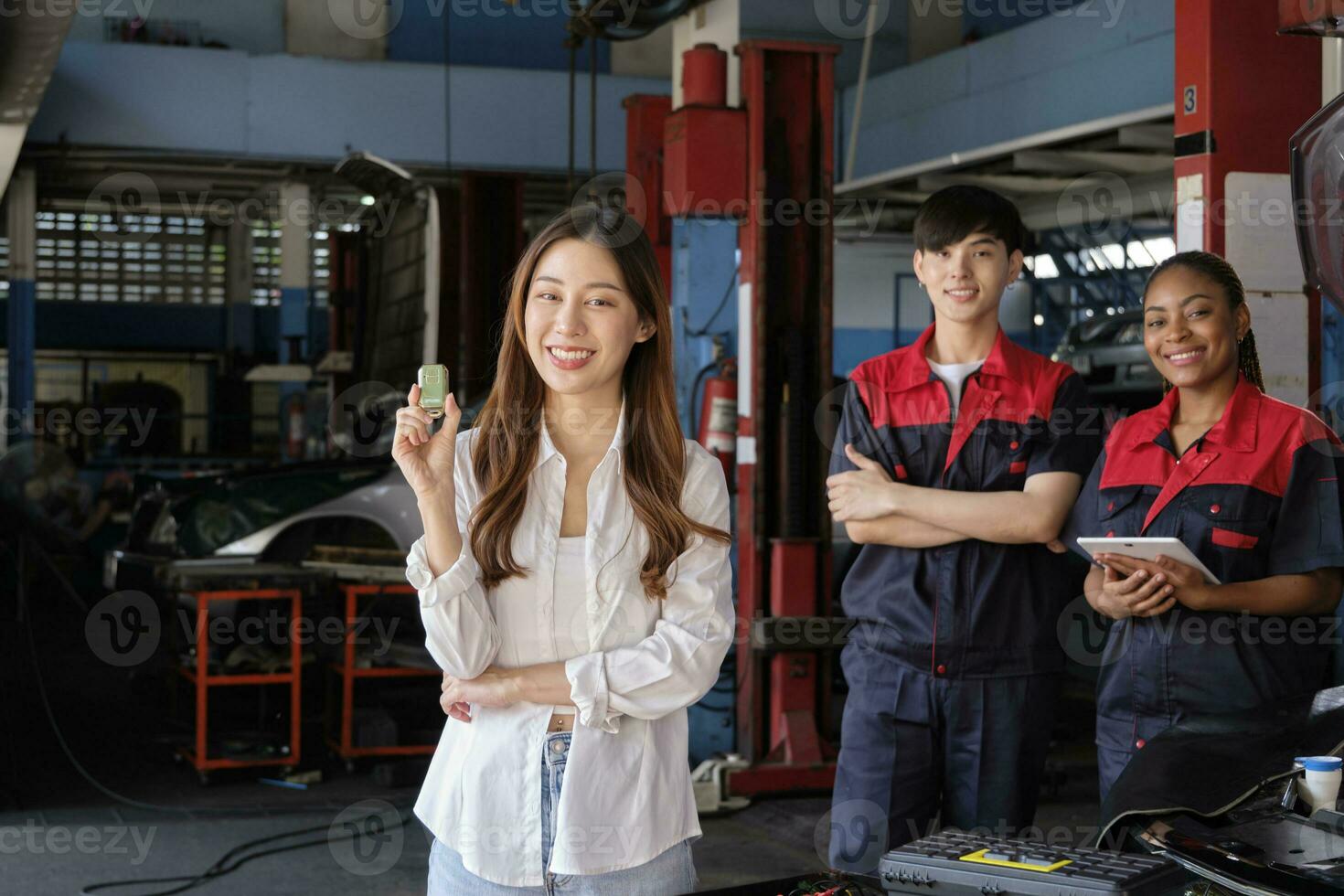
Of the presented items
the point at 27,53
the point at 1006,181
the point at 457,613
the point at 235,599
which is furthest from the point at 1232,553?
the point at 1006,181

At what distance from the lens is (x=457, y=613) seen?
1616mm

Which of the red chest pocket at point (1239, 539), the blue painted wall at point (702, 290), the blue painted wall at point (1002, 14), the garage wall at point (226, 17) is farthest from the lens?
the garage wall at point (226, 17)

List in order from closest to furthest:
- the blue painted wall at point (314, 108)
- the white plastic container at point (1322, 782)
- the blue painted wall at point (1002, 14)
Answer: the white plastic container at point (1322, 782) < the blue painted wall at point (1002, 14) < the blue painted wall at point (314, 108)

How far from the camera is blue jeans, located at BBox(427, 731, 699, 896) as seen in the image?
1.61 metres

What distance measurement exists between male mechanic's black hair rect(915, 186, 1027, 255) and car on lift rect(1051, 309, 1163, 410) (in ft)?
15.8

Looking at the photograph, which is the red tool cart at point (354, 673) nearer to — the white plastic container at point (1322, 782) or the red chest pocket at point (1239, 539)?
the red chest pocket at point (1239, 539)

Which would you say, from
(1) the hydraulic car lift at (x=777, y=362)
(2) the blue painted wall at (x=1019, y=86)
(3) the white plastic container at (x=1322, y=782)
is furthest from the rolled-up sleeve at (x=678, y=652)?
(2) the blue painted wall at (x=1019, y=86)

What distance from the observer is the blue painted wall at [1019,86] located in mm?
9336

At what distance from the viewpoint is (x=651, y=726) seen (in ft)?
5.50

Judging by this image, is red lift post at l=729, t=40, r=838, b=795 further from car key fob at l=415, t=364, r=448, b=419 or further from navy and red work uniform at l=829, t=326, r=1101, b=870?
car key fob at l=415, t=364, r=448, b=419

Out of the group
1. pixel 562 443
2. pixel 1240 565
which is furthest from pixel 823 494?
pixel 562 443

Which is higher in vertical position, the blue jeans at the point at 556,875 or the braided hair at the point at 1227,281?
the braided hair at the point at 1227,281

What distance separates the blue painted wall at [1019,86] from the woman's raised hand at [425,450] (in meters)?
7.61

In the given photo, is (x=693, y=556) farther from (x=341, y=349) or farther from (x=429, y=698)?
(x=341, y=349)
